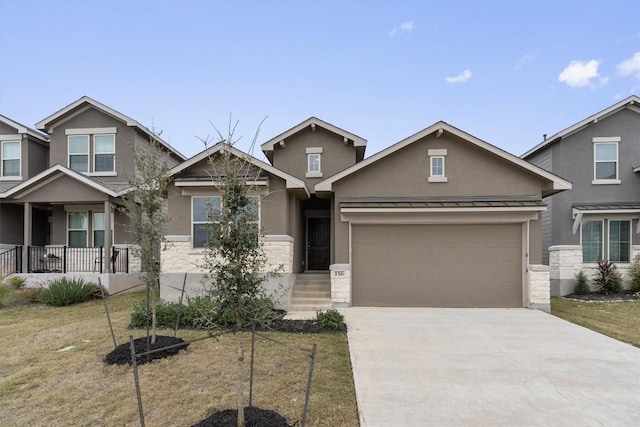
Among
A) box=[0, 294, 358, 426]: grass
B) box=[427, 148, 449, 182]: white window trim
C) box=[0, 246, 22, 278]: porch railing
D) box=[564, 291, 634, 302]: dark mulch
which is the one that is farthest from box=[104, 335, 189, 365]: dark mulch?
box=[564, 291, 634, 302]: dark mulch

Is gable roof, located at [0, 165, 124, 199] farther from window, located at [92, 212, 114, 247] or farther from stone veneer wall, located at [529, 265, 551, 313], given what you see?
stone veneer wall, located at [529, 265, 551, 313]

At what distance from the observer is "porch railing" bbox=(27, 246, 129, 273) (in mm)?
13930

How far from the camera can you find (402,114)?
17.5 m

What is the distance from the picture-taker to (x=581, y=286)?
13.3 metres

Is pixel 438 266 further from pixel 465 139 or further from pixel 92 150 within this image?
pixel 92 150

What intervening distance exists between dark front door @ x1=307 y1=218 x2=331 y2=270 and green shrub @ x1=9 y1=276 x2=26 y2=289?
10017mm

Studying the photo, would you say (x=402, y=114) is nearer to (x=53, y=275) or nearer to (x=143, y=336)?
(x=143, y=336)

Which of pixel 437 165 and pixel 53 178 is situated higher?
pixel 437 165

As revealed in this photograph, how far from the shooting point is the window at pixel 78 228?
14.8 meters

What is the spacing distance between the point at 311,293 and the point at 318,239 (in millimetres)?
3258

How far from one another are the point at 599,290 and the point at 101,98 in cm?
2068

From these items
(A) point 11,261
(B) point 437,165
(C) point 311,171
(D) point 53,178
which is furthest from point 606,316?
(A) point 11,261

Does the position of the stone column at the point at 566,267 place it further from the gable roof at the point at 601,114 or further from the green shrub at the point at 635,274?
the gable roof at the point at 601,114

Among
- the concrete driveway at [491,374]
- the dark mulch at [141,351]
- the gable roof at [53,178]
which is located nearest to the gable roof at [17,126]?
the gable roof at [53,178]
